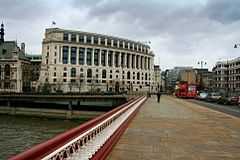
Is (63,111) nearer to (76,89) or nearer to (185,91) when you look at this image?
(185,91)

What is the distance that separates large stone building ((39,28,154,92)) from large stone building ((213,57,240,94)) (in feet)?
145

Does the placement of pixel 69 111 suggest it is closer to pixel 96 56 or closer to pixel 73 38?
pixel 73 38

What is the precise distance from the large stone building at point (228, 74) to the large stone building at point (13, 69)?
8298cm

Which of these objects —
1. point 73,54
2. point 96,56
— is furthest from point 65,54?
point 96,56

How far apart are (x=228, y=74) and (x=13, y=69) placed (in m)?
90.9

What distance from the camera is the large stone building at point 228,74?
17062 cm

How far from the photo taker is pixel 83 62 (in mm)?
176875

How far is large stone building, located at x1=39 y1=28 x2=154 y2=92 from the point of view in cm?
16775

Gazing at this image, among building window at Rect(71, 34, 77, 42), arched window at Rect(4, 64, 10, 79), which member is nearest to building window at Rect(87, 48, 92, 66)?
building window at Rect(71, 34, 77, 42)

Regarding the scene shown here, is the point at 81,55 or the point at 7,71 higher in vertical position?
the point at 81,55

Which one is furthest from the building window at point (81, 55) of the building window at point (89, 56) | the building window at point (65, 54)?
the building window at point (65, 54)

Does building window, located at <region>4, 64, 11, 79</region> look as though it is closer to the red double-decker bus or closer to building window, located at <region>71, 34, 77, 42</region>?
building window, located at <region>71, 34, 77, 42</region>

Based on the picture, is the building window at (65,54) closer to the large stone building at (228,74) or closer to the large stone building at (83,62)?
the large stone building at (83,62)

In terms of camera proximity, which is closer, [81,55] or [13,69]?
[13,69]
